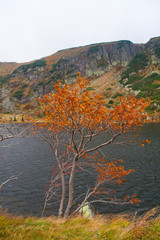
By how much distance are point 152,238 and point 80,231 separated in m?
3.24

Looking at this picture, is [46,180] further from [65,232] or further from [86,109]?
[86,109]

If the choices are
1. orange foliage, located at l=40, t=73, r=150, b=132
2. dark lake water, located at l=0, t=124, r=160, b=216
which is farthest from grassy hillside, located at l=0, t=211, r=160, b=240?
orange foliage, located at l=40, t=73, r=150, b=132

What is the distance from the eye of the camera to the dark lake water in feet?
58.1

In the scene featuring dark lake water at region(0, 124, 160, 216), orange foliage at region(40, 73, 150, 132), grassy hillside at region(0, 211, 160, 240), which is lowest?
dark lake water at region(0, 124, 160, 216)

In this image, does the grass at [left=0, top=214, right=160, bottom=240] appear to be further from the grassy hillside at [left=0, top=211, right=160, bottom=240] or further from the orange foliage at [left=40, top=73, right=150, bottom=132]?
the orange foliage at [left=40, top=73, right=150, bottom=132]

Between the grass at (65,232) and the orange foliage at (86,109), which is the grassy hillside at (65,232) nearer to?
the grass at (65,232)

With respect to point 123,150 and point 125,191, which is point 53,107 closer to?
point 125,191

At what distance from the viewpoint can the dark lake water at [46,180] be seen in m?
17.7

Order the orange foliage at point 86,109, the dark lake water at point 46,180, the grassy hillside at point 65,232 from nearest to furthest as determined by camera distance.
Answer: the grassy hillside at point 65,232 < the orange foliage at point 86,109 < the dark lake water at point 46,180

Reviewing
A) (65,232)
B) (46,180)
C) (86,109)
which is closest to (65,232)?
(65,232)

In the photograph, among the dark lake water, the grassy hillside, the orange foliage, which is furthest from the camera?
the dark lake water

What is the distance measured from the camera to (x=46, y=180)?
24438mm

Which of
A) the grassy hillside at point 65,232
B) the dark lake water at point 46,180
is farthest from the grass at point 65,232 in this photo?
the dark lake water at point 46,180

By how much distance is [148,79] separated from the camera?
129375 mm
